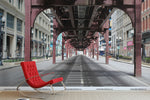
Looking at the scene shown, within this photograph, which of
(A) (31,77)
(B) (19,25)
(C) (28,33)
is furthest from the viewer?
(B) (19,25)

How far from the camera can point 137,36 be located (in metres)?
A: 14.2

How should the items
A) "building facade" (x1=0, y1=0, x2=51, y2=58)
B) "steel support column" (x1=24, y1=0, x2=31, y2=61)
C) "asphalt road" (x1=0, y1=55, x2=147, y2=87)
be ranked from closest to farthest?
"asphalt road" (x1=0, y1=55, x2=147, y2=87) < "steel support column" (x1=24, y1=0, x2=31, y2=61) < "building facade" (x1=0, y1=0, x2=51, y2=58)

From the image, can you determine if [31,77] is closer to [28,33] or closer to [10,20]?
[28,33]

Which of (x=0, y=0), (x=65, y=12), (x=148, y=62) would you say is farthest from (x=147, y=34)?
(x=0, y=0)

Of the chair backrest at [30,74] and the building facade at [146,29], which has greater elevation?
the building facade at [146,29]

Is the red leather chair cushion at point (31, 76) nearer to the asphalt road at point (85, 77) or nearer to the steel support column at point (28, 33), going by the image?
the asphalt road at point (85, 77)

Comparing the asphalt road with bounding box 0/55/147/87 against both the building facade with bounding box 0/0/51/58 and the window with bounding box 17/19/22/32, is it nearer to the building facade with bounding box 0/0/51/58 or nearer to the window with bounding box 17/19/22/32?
the building facade with bounding box 0/0/51/58

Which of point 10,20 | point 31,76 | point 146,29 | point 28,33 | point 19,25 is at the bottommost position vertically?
point 31,76

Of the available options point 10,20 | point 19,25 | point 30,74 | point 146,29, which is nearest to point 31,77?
point 30,74

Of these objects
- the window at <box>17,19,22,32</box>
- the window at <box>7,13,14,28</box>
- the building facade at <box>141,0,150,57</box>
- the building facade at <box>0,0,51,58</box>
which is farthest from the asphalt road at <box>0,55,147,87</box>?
the window at <box>17,19,22,32</box>

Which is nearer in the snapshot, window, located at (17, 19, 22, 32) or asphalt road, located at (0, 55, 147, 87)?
asphalt road, located at (0, 55, 147, 87)

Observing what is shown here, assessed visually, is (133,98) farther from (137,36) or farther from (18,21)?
(18,21)

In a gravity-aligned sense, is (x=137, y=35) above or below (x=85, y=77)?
above

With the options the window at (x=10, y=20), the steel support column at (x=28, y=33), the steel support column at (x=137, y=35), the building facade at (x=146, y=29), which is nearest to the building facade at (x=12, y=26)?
the window at (x=10, y=20)
